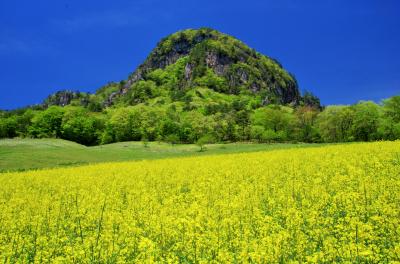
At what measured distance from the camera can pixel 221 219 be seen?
1375 centimetres

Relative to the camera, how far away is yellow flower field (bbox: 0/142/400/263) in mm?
10227

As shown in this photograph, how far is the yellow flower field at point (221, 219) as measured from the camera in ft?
33.6

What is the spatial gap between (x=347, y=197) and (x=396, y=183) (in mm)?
3475

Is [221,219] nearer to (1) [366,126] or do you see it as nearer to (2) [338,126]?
(1) [366,126]

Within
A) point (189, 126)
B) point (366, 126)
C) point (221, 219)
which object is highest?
point (189, 126)

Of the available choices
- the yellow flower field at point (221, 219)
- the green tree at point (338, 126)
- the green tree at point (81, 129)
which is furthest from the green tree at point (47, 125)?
the yellow flower field at point (221, 219)

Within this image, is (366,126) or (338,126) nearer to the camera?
(366,126)

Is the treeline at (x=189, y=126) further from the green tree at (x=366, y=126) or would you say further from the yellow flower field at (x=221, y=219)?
the yellow flower field at (x=221, y=219)

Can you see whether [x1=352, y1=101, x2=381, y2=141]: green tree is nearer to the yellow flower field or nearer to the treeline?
the treeline

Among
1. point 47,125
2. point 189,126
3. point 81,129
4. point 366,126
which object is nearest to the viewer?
point 366,126

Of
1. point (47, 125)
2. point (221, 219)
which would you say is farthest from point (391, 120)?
point (47, 125)

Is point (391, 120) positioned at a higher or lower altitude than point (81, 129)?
lower

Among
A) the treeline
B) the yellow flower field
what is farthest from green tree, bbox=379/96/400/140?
the yellow flower field

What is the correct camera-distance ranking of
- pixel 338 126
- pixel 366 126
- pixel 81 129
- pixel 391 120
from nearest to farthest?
pixel 366 126, pixel 391 120, pixel 338 126, pixel 81 129
